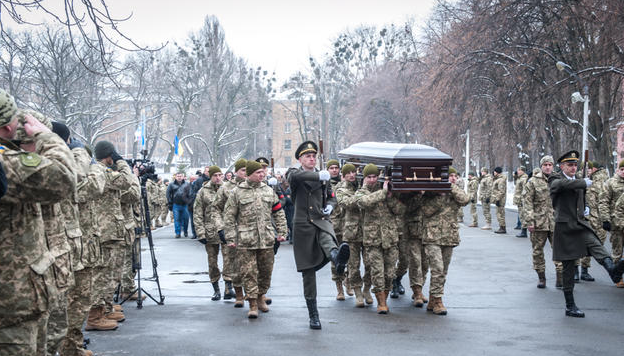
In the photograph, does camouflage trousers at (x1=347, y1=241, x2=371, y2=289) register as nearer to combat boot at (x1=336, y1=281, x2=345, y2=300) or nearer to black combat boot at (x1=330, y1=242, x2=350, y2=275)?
combat boot at (x1=336, y1=281, x2=345, y2=300)

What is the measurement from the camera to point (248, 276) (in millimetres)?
8594

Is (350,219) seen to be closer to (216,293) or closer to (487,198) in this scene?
(216,293)

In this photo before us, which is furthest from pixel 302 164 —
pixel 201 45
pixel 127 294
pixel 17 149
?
pixel 201 45

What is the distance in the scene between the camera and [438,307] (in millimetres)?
8617

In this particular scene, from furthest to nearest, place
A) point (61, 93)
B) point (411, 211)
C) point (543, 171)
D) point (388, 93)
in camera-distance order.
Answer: point (388, 93), point (61, 93), point (543, 171), point (411, 211)

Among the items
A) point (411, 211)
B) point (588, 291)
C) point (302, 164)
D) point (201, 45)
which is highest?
point (201, 45)

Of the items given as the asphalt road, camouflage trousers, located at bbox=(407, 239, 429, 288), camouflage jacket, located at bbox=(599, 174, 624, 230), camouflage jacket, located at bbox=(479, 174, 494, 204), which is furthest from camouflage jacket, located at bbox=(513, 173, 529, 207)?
camouflage trousers, located at bbox=(407, 239, 429, 288)

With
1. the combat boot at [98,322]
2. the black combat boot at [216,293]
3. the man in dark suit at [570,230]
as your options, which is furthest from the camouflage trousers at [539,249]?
the combat boot at [98,322]

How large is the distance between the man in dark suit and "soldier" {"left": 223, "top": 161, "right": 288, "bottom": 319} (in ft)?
11.7

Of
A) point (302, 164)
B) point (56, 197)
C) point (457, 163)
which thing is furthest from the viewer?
point (457, 163)

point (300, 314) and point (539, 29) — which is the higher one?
point (539, 29)

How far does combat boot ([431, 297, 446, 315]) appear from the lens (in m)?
8.55

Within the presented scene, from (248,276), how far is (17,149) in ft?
16.2

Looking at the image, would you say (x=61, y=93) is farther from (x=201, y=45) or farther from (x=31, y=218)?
(x=31, y=218)
